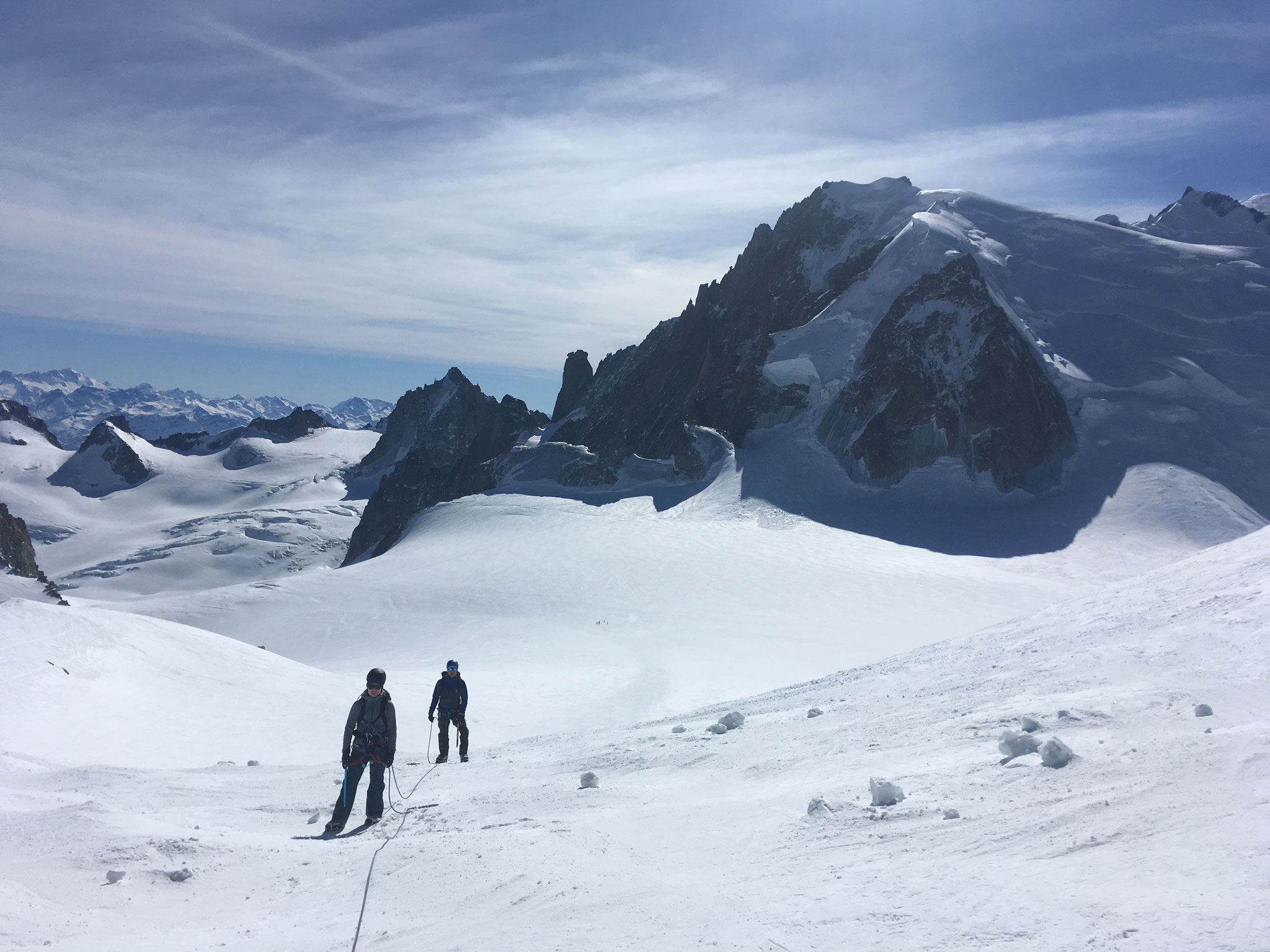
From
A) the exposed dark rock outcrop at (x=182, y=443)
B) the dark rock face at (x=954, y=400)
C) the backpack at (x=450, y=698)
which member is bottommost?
the backpack at (x=450, y=698)

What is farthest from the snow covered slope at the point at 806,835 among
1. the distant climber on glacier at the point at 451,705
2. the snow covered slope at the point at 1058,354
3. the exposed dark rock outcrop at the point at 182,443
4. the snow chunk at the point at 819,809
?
the exposed dark rock outcrop at the point at 182,443

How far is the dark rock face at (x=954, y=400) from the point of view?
3738 cm

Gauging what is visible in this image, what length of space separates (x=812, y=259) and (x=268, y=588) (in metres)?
41.6

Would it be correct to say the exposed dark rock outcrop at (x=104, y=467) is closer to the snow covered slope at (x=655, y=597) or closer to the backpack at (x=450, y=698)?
the snow covered slope at (x=655, y=597)

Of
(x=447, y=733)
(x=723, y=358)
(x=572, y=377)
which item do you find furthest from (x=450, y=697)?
(x=572, y=377)

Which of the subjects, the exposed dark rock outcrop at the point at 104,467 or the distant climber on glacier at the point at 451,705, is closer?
the distant climber on glacier at the point at 451,705

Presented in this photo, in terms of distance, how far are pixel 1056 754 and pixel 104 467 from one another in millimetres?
162283

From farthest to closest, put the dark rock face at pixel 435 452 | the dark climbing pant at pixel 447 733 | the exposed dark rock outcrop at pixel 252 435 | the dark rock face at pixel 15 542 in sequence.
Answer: the exposed dark rock outcrop at pixel 252 435 → the dark rock face at pixel 435 452 → the dark rock face at pixel 15 542 → the dark climbing pant at pixel 447 733

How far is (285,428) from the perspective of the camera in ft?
535

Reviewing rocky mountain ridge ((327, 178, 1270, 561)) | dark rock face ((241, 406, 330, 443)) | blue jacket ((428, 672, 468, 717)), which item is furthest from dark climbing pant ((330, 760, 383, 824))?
dark rock face ((241, 406, 330, 443))

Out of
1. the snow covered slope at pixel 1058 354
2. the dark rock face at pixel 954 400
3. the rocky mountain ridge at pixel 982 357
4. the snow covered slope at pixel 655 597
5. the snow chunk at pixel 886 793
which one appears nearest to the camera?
the snow chunk at pixel 886 793

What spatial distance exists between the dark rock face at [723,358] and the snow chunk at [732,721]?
32.6 m

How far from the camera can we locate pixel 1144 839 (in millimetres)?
4270

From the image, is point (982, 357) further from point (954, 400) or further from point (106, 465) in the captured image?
point (106, 465)
